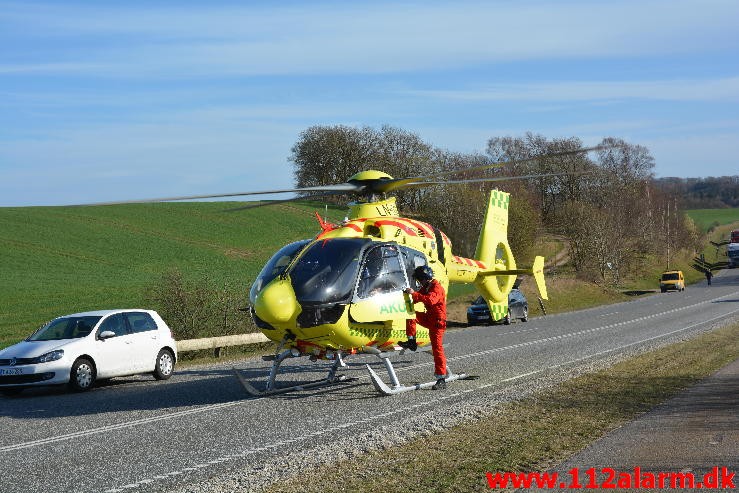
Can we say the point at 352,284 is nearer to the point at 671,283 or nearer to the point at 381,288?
the point at 381,288

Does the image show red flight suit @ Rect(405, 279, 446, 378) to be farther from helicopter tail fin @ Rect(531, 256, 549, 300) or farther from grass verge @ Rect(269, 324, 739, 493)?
helicopter tail fin @ Rect(531, 256, 549, 300)

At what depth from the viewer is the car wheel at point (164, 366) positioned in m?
17.9

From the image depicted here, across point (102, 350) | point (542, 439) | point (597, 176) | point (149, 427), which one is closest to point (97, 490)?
point (149, 427)

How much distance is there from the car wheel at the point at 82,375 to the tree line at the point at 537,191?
2250 cm

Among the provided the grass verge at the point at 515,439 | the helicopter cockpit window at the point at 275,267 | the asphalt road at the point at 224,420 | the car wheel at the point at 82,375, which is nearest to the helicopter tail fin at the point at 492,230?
the asphalt road at the point at 224,420

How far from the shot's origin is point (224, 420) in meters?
12.0

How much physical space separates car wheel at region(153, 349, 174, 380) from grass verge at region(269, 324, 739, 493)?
7953 millimetres

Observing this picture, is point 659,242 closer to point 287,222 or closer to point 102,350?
point 287,222

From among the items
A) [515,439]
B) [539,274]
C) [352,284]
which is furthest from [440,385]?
[539,274]

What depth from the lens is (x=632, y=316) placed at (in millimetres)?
37125

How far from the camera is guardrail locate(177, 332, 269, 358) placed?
69.3ft

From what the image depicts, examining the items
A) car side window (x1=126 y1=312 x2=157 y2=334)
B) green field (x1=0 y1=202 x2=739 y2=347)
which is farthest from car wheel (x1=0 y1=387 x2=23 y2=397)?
green field (x1=0 y1=202 x2=739 y2=347)

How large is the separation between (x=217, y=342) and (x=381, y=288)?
29.0ft

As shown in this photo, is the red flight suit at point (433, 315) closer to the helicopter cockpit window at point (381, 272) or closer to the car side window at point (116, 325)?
the helicopter cockpit window at point (381, 272)
